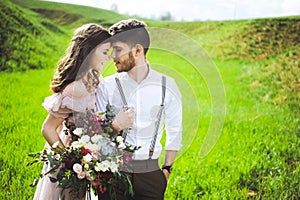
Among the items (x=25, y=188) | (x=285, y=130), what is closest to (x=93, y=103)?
(x=25, y=188)

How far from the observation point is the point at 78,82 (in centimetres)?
197

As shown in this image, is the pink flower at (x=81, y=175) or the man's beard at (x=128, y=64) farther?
the man's beard at (x=128, y=64)

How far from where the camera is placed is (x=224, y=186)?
326cm

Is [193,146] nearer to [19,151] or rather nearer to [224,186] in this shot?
[224,186]

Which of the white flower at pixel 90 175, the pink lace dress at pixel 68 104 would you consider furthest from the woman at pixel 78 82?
the white flower at pixel 90 175

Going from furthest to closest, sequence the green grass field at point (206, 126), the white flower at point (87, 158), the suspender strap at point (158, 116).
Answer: the green grass field at point (206, 126), the suspender strap at point (158, 116), the white flower at point (87, 158)

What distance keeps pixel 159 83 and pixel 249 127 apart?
233cm

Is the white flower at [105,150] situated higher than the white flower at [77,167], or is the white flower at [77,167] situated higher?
the white flower at [105,150]

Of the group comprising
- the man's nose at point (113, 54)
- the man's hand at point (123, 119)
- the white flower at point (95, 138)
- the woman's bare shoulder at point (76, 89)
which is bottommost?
the white flower at point (95, 138)

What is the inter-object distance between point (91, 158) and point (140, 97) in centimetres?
36

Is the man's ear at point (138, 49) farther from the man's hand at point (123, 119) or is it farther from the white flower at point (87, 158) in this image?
the white flower at point (87, 158)

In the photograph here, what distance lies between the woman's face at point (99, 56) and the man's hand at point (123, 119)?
232 mm

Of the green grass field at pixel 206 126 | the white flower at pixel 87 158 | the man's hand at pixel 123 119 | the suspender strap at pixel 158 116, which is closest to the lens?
the white flower at pixel 87 158

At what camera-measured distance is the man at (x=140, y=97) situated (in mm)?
1994
